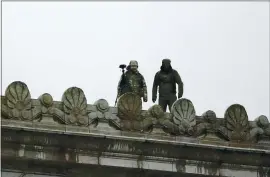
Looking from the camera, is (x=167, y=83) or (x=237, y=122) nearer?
(x=237, y=122)

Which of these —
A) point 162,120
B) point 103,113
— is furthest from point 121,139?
point 162,120

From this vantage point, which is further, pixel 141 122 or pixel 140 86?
pixel 140 86

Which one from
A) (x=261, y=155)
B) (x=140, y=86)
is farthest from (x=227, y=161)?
(x=140, y=86)

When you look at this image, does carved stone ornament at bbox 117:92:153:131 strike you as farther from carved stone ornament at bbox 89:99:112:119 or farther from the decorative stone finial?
the decorative stone finial

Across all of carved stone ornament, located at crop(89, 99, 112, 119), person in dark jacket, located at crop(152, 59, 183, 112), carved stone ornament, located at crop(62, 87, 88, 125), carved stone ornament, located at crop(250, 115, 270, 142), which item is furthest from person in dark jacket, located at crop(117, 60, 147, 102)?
carved stone ornament, located at crop(250, 115, 270, 142)

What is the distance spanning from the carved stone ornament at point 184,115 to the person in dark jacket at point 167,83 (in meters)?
1.64

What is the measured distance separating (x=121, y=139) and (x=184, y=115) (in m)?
1.77

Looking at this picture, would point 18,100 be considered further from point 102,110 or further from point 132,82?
point 132,82

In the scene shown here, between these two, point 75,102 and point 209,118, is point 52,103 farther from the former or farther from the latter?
point 209,118

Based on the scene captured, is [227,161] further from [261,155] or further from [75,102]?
[75,102]

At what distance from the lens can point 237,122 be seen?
29.2 metres

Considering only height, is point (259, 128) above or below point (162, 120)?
below

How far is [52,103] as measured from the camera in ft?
91.6

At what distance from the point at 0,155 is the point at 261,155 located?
5418 millimetres
